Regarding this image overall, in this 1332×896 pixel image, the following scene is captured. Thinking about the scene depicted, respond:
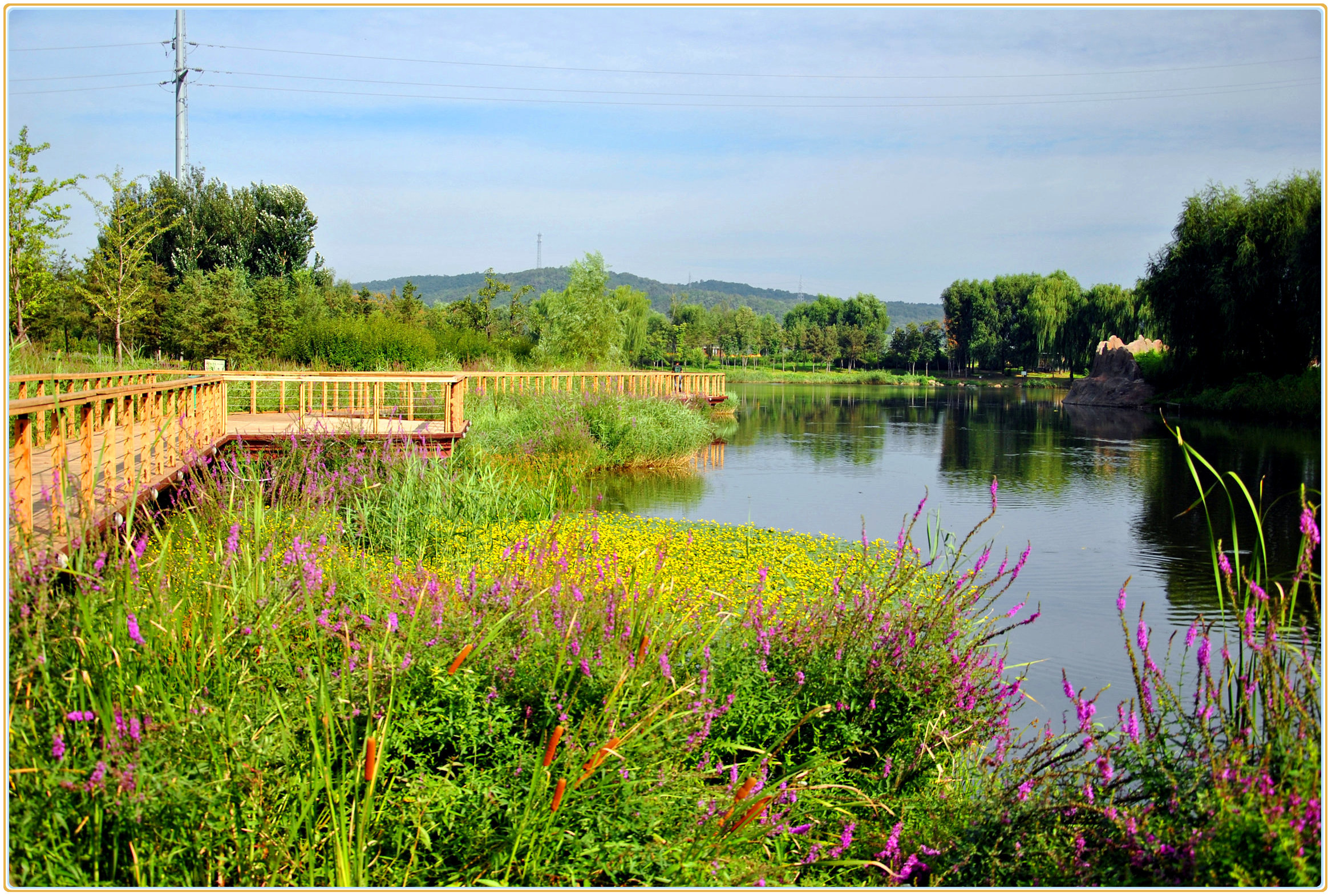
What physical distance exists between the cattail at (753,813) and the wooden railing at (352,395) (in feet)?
26.6

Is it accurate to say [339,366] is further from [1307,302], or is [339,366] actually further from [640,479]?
[1307,302]

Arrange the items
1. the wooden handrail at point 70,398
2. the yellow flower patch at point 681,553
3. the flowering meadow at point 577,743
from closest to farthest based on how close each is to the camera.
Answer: the flowering meadow at point 577,743 → the wooden handrail at point 70,398 → the yellow flower patch at point 681,553

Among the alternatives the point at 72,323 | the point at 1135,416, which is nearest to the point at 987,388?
the point at 1135,416

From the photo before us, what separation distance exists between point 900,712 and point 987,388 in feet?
200

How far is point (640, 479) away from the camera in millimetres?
13508

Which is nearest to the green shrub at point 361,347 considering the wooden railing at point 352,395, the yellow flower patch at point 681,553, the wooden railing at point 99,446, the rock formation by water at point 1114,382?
the wooden railing at point 352,395

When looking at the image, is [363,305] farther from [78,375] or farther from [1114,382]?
[1114,382]

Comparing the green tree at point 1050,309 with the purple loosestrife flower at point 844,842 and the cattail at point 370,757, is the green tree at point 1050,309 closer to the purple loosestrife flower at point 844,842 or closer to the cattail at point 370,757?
the purple loosestrife flower at point 844,842

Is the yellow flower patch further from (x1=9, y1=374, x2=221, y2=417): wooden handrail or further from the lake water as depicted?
(x1=9, y1=374, x2=221, y2=417): wooden handrail

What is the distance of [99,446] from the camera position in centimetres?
765

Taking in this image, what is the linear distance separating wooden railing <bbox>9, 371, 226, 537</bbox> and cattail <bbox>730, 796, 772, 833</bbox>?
6.29ft

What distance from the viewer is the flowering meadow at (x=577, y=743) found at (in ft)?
7.09

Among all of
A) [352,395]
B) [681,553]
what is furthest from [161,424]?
[352,395]

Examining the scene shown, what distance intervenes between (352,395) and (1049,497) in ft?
35.9
